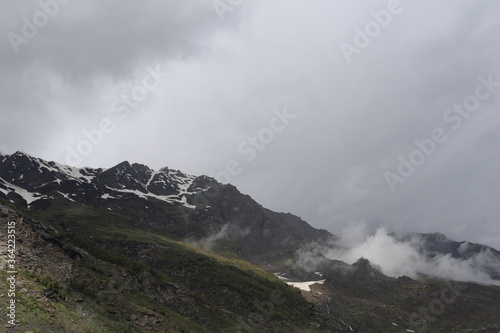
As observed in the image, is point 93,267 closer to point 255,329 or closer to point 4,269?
point 4,269

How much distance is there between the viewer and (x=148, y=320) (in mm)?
53812

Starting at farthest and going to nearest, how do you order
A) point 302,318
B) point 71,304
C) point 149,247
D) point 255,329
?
point 149,247, point 302,318, point 255,329, point 71,304

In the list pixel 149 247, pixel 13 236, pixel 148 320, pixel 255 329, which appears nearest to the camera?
pixel 13 236

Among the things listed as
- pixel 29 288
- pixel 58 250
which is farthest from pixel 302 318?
pixel 29 288

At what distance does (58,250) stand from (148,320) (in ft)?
63.8

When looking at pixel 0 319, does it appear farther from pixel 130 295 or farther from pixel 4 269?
pixel 130 295

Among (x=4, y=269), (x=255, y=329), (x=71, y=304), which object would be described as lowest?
(x=255, y=329)

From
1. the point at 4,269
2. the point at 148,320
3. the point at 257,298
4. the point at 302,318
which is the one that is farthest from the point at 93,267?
the point at 302,318

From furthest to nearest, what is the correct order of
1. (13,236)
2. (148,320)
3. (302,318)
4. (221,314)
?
(302,318) < (221,314) < (148,320) < (13,236)

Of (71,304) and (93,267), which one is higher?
(93,267)

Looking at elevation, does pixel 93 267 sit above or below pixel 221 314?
above

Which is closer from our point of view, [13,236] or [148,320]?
[13,236]

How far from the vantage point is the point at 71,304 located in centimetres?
4425

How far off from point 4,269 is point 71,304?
371 inches
